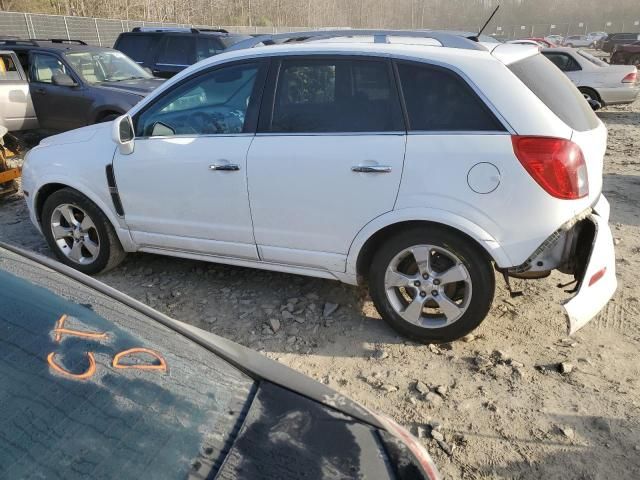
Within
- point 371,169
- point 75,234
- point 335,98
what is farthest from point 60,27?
point 371,169

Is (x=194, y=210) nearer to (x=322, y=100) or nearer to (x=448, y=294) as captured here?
(x=322, y=100)

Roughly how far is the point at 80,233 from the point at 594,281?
3819 mm

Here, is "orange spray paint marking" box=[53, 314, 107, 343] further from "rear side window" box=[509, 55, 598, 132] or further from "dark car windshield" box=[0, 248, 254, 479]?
"rear side window" box=[509, 55, 598, 132]

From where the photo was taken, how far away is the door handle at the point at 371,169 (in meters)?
3.00

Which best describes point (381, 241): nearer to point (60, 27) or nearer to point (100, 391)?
point (100, 391)

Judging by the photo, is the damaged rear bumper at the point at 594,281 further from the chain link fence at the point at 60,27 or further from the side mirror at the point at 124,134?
the chain link fence at the point at 60,27

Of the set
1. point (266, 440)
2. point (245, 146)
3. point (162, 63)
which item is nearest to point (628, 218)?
point (245, 146)

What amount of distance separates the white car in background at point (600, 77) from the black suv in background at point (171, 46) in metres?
7.57

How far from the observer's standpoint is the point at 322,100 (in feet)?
10.7

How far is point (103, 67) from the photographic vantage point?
8883 mm

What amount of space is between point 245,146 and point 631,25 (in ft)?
284

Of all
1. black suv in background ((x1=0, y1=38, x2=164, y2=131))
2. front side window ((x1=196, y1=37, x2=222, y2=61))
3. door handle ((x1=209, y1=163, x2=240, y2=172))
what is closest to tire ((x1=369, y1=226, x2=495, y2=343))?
door handle ((x1=209, y1=163, x2=240, y2=172))

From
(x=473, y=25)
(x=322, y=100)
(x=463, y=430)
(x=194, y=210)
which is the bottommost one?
(x=473, y=25)

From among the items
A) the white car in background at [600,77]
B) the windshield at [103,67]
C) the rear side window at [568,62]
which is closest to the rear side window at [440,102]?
the windshield at [103,67]
